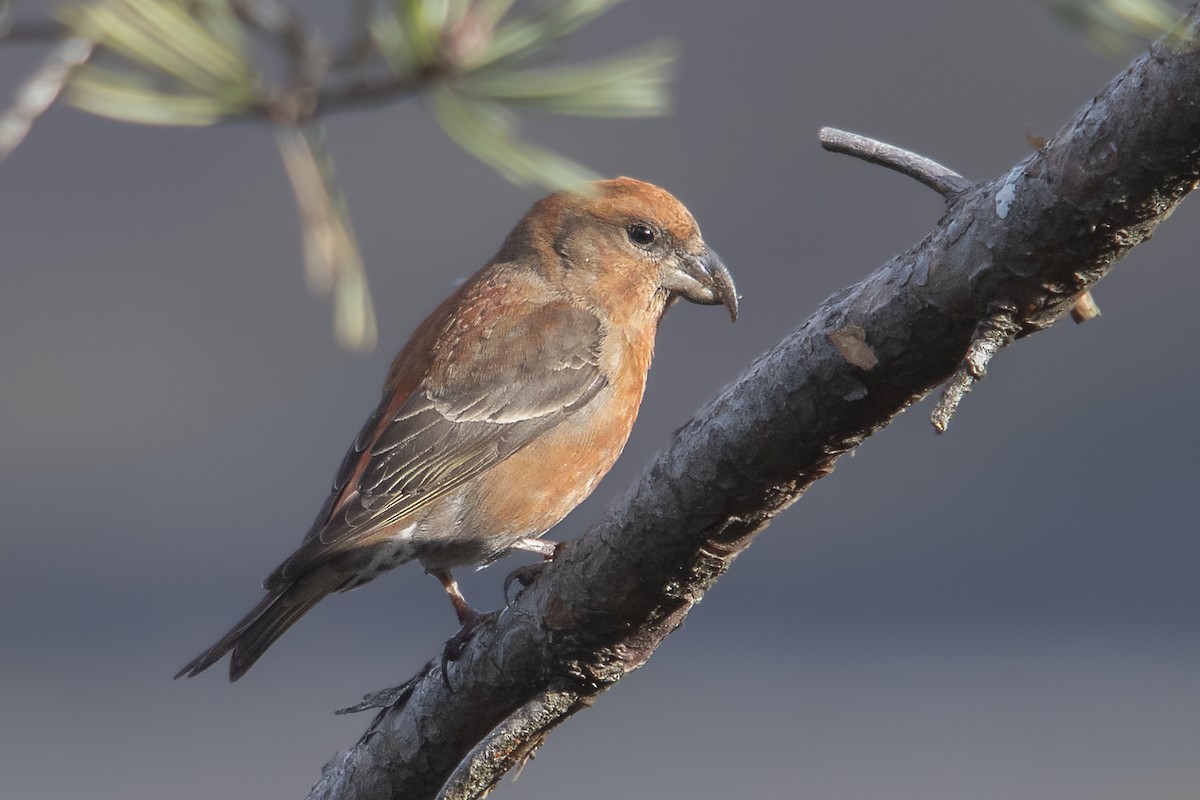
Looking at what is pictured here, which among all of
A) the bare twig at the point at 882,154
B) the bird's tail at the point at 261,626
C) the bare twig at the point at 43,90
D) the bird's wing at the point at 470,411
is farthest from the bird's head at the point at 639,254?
the bare twig at the point at 43,90

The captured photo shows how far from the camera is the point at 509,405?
174 inches

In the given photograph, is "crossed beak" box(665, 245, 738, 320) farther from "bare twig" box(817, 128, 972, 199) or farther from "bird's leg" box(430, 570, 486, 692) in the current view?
"bare twig" box(817, 128, 972, 199)

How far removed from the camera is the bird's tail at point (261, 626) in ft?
12.3

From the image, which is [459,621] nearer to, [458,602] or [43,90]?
[458,602]

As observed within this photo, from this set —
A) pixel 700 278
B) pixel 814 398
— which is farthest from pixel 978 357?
pixel 700 278

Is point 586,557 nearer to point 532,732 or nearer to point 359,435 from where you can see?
point 532,732

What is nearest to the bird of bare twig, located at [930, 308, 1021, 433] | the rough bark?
the rough bark

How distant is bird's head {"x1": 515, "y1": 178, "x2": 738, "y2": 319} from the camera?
15.7ft

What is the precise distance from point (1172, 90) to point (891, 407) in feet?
2.26

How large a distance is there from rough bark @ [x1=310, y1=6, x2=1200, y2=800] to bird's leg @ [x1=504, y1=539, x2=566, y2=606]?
16cm

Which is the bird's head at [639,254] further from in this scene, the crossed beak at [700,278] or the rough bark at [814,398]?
the rough bark at [814,398]

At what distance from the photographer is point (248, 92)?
68.6 inches

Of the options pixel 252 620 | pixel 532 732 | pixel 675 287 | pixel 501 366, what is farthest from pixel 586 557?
pixel 675 287

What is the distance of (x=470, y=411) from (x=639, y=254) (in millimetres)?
884
